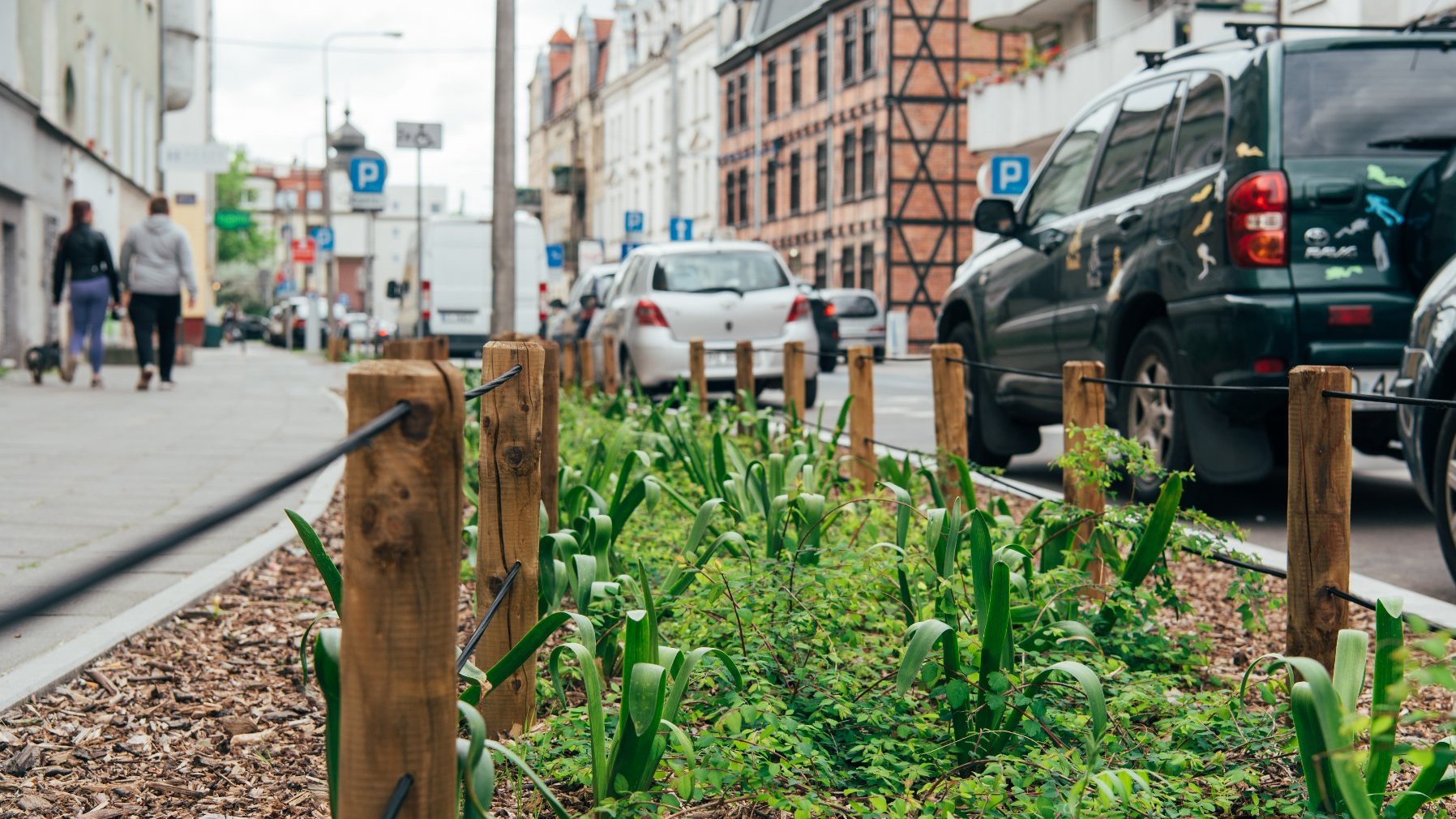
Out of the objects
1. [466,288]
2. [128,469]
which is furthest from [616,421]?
[466,288]

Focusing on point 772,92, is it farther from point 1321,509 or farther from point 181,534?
point 181,534

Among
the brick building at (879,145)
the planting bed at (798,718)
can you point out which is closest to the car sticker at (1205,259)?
the planting bed at (798,718)

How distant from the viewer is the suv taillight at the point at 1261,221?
6.81 meters

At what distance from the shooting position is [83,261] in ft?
56.1

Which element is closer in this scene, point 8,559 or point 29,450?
point 8,559

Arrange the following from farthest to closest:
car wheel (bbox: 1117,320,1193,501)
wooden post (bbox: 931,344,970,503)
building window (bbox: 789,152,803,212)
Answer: building window (bbox: 789,152,803,212)
car wheel (bbox: 1117,320,1193,501)
wooden post (bbox: 931,344,970,503)

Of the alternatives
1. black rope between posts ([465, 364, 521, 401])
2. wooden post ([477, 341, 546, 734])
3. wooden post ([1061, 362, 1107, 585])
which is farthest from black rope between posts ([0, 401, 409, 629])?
wooden post ([1061, 362, 1107, 585])

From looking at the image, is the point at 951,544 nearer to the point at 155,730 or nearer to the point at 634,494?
the point at 634,494

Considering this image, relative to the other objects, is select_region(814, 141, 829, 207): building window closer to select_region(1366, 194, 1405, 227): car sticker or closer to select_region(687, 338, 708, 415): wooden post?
select_region(687, 338, 708, 415): wooden post

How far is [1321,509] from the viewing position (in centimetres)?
349

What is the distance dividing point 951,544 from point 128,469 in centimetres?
642

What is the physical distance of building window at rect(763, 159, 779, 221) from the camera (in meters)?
54.4

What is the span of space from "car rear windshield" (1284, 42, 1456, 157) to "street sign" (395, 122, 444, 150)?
15167 millimetres

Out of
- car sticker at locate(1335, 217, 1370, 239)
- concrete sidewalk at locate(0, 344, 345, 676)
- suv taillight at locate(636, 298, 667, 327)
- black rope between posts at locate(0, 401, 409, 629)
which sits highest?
car sticker at locate(1335, 217, 1370, 239)
